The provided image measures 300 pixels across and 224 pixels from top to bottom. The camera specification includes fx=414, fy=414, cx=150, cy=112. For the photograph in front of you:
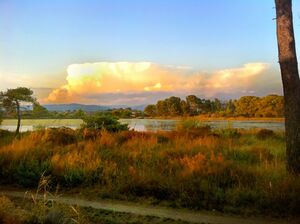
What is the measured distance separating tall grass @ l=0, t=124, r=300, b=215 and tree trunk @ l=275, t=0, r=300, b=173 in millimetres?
629

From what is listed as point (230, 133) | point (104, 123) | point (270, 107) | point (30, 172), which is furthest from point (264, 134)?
point (270, 107)

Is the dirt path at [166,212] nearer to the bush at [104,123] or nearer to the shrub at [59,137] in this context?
the shrub at [59,137]

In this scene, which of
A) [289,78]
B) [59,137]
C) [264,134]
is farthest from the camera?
[264,134]

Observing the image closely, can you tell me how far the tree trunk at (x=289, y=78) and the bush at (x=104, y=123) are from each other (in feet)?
48.5

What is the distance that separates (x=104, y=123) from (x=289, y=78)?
16239mm

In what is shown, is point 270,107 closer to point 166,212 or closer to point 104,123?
point 104,123

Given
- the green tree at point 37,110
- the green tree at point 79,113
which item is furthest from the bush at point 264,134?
the green tree at point 37,110

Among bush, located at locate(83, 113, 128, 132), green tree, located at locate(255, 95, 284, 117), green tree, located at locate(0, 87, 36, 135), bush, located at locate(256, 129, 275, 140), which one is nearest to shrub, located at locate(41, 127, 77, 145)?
bush, located at locate(83, 113, 128, 132)

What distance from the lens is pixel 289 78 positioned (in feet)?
33.8

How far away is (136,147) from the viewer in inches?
626

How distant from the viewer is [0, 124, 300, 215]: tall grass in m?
8.60

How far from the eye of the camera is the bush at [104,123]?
79.9 ft

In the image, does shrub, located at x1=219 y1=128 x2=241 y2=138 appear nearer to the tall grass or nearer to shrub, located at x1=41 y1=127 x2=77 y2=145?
the tall grass

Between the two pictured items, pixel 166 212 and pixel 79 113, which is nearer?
pixel 166 212
